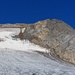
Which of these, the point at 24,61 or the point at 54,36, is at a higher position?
the point at 54,36

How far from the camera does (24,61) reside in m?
19.8

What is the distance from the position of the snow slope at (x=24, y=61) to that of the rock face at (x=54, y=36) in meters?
0.99

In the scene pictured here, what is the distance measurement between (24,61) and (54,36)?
6991 millimetres

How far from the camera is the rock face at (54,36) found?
79.1 ft

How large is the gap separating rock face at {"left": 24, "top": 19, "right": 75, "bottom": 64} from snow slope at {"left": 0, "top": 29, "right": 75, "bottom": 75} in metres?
0.99

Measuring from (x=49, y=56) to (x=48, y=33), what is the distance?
424 centimetres

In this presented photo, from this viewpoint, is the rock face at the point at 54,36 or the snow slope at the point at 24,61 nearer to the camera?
the snow slope at the point at 24,61

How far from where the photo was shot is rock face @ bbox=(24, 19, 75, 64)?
24123mm

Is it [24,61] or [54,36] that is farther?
[54,36]

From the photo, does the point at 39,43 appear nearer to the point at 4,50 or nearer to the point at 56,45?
the point at 56,45

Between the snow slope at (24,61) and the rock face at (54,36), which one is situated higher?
the rock face at (54,36)

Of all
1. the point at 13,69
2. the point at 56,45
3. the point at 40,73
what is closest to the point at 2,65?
the point at 13,69

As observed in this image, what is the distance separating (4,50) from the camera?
2208cm

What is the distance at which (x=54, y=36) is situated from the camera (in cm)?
2609
